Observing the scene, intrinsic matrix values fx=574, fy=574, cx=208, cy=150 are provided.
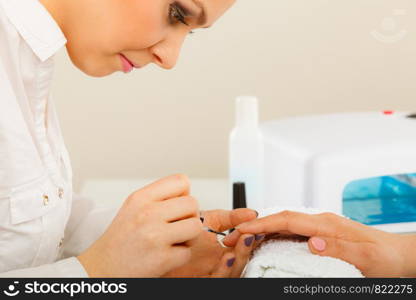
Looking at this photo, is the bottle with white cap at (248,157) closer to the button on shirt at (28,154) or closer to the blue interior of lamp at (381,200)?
the blue interior of lamp at (381,200)

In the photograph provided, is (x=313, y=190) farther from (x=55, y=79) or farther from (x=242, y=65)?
(x=55, y=79)

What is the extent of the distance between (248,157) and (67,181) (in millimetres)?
452

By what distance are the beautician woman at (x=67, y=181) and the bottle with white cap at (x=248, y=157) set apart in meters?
0.34

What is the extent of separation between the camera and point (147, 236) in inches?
26.8

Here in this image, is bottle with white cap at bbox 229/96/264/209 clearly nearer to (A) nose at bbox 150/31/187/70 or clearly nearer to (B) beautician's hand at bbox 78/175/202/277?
(A) nose at bbox 150/31/187/70

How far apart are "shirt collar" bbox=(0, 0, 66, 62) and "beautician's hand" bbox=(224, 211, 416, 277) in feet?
1.17

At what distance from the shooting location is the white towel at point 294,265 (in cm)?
65

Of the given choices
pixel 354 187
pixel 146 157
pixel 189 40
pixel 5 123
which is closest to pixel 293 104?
pixel 189 40

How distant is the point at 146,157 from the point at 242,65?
1.43 feet

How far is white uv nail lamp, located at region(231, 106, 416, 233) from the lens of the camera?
1092 millimetres

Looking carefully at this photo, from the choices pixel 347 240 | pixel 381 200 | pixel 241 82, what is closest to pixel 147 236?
pixel 347 240

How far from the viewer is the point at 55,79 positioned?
72.3 inches

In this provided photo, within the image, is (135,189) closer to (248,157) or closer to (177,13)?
(248,157)

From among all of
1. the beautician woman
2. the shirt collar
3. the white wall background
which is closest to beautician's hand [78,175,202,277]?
the beautician woman
